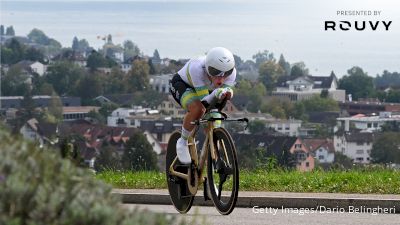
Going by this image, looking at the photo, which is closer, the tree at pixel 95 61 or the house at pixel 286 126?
the house at pixel 286 126

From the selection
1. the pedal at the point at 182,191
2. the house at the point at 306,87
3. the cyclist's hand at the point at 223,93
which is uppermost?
the cyclist's hand at the point at 223,93

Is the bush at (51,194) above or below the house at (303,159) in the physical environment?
above

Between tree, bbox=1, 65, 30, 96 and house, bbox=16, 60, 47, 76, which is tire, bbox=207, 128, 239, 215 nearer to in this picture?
tree, bbox=1, 65, 30, 96

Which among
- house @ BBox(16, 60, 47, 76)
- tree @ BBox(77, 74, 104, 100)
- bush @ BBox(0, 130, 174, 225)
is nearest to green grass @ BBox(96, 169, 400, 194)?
bush @ BBox(0, 130, 174, 225)

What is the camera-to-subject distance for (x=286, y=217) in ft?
35.2

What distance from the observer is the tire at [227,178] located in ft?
31.8

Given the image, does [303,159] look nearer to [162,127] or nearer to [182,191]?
[182,191]

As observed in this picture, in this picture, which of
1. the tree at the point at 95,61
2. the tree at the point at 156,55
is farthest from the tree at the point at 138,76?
the tree at the point at 156,55

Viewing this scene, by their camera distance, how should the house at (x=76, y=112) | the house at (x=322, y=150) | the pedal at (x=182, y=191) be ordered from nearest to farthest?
the pedal at (x=182, y=191)
the house at (x=322, y=150)
the house at (x=76, y=112)

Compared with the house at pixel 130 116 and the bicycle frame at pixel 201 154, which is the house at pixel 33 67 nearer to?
the house at pixel 130 116

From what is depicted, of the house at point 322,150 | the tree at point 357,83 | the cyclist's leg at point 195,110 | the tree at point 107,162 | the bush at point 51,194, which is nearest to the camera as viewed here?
the bush at point 51,194

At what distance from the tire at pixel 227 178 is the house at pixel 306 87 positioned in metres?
143

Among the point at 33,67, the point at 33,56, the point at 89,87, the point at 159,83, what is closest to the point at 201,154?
the point at 159,83

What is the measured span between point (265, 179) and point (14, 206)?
27.6ft
